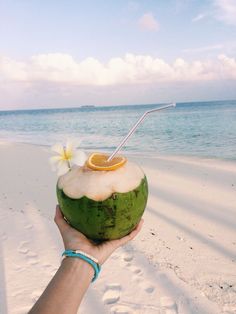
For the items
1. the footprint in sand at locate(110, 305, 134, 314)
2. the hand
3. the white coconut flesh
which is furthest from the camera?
the footprint in sand at locate(110, 305, 134, 314)

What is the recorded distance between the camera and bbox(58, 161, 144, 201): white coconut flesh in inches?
59.6

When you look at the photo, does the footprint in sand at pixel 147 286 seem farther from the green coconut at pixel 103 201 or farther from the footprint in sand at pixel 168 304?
the green coconut at pixel 103 201

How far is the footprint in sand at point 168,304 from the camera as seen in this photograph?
3.06m

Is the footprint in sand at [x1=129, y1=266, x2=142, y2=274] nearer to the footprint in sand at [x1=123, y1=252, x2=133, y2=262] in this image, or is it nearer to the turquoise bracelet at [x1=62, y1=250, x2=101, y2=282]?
the footprint in sand at [x1=123, y1=252, x2=133, y2=262]

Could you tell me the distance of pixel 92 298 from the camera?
317cm

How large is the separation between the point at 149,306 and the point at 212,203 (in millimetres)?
3868

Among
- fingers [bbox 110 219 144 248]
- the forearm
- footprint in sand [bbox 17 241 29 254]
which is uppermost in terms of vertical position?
the forearm

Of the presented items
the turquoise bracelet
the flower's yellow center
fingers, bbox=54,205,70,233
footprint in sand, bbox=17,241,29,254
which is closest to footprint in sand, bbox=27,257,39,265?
footprint in sand, bbox=17,241,29,254

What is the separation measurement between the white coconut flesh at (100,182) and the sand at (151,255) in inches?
73.2

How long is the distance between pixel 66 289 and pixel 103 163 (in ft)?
1.95

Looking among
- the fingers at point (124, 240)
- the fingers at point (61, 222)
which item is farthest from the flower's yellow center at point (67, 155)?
the fingers at point (124, 240)

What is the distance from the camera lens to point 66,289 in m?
1.19

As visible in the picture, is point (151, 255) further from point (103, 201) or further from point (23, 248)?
point (103, 201)

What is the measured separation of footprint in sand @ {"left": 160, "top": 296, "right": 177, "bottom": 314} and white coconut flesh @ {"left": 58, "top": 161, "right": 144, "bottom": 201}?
1964 mm
